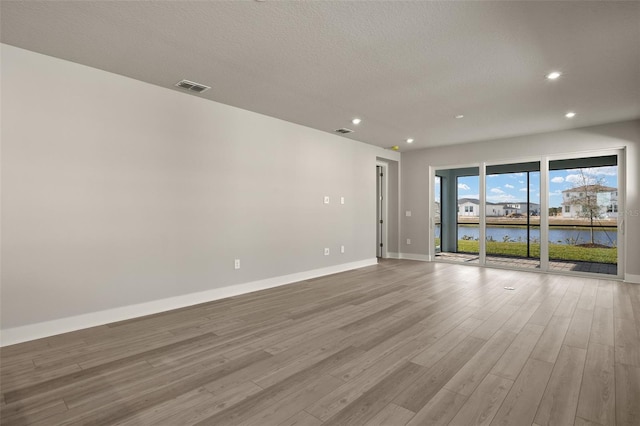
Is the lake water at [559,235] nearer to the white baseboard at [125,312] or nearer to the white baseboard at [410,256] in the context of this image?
the white baseboard at [410,256]

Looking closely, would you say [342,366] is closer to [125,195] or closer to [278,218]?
[125,195]

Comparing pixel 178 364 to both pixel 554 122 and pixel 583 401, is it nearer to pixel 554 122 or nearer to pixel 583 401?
pixel 583 401

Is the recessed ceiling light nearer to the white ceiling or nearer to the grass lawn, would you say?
the white ceiling

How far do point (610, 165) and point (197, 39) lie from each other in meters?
7.01

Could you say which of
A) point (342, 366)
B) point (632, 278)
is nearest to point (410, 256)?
point (632, 278)

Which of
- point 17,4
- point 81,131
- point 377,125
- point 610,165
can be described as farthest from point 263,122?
point 610,165

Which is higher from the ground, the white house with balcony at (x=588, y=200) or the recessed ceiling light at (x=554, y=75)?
the recessed ceiling light at (x=554, y=75)

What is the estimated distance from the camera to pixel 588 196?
599 cm

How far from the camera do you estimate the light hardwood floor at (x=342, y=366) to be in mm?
1898

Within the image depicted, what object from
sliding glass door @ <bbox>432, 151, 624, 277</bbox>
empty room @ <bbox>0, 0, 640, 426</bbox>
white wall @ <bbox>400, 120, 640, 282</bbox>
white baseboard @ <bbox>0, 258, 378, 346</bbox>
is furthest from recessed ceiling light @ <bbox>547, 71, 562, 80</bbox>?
white baseboard @ <bbox>0, 258, 378, 346</bbox>

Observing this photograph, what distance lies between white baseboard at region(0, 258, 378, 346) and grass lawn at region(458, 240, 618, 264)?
4.80 metres

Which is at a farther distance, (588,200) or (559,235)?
(559,235)

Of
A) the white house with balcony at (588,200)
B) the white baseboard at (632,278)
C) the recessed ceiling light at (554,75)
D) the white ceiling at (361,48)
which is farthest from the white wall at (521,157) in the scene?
the recessed ceiling light at (554,75)

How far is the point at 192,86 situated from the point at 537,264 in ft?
24.1
